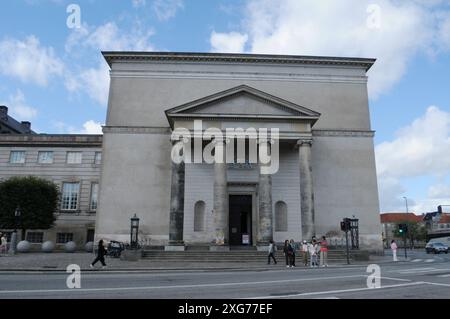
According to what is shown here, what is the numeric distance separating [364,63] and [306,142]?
12014 mm

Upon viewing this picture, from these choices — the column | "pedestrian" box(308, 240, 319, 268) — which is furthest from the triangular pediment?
"pedestrian" box(308, 240, 319, 268)

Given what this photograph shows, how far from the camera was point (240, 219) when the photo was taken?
3447 cm

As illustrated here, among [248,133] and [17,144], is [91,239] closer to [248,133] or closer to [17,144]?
[17,144]

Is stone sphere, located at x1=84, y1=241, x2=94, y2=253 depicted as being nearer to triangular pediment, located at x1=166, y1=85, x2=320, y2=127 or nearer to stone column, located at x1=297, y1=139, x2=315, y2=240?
triangular pediment, located at x1=166, y1=85, x2=320, y2=127

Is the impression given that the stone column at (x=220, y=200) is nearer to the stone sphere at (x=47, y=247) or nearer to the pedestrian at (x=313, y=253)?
the pedestrian at (x=313, y=253)

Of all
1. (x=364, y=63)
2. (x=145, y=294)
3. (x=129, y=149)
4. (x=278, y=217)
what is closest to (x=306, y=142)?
(x=278, y=217)

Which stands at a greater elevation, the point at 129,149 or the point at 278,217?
the point at 129,149

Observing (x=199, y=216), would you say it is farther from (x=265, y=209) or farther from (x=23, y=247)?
(x=23, y=247)

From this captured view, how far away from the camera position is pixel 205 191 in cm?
3403

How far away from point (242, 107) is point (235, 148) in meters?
3.54

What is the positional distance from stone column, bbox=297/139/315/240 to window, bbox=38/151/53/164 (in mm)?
29513

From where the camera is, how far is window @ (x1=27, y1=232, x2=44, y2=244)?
145ft

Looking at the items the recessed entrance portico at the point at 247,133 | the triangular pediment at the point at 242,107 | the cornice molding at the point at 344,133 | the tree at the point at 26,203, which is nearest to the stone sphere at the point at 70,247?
the tree at the point at 26,203

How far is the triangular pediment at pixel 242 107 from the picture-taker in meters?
30.9
